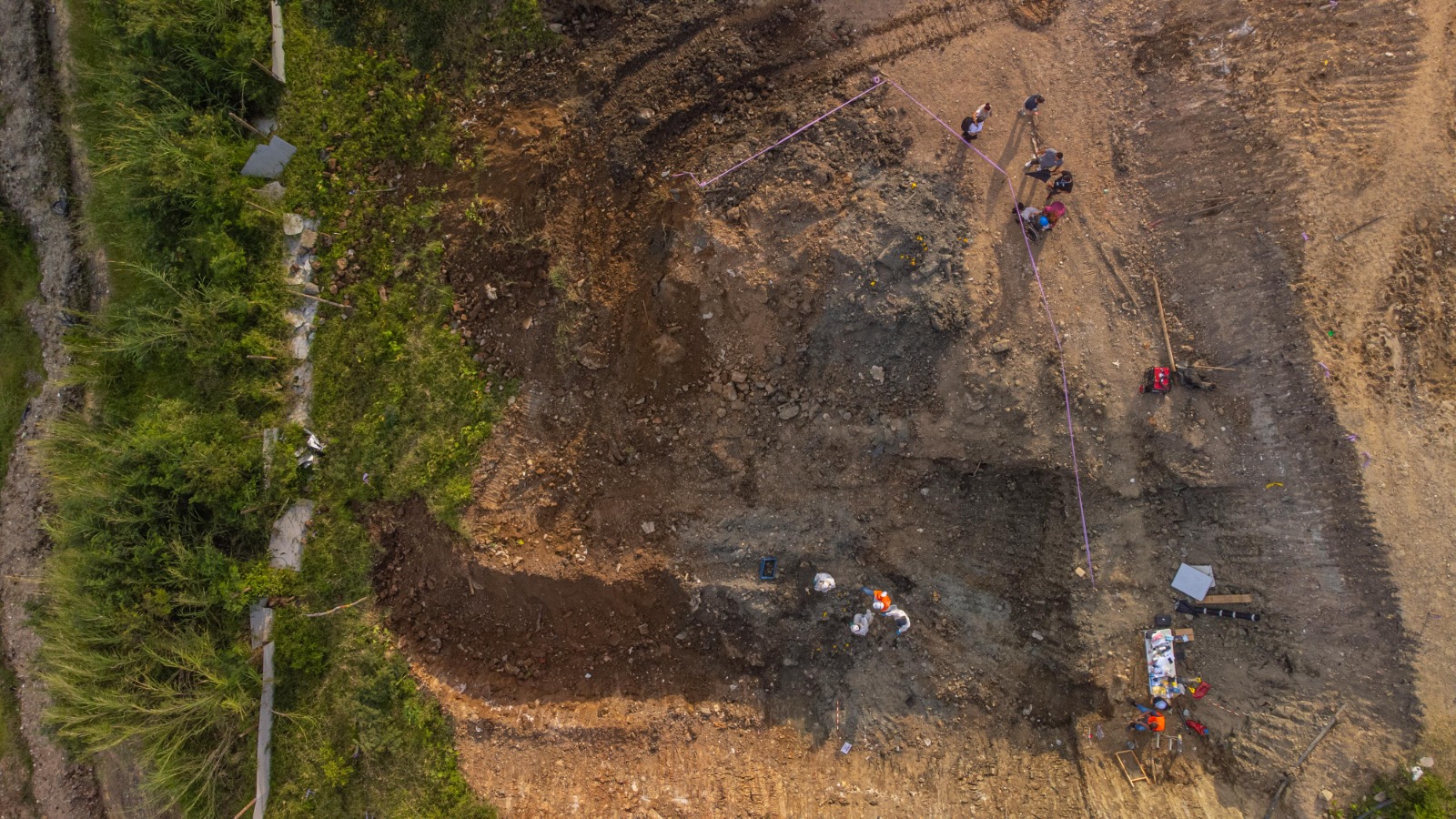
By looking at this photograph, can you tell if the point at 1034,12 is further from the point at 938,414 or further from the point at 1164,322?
the point at 938,414

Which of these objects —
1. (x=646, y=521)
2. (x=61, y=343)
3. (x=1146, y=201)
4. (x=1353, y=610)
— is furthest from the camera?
(x=61, y=343)

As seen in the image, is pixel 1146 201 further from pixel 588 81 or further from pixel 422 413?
pixel 422 413

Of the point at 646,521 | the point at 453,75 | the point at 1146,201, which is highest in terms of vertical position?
the point at 453,75

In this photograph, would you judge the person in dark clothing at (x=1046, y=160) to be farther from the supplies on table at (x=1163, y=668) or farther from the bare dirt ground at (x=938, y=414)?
the supplies on table at (x=1163, y=668)

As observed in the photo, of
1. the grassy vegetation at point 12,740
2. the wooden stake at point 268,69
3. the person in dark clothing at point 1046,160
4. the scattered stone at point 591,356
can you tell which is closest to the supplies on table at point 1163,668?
the person in dark clothing at point 1046,160

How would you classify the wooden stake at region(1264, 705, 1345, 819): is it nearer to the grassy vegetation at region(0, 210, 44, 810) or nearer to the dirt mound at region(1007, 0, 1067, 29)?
the dirt mound at region(1007, 0, 1067, 29)

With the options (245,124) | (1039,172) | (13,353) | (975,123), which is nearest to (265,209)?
(245,124)

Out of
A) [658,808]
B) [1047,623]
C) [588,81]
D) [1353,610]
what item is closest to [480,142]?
[588,81]
